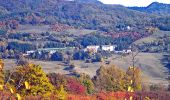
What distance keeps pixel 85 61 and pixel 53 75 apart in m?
68.9

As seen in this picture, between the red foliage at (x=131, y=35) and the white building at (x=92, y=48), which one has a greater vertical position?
the red foliage at (x=131, y=35)

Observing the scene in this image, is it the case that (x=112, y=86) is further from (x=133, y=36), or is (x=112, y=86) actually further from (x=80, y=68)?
(x=133, y=36)

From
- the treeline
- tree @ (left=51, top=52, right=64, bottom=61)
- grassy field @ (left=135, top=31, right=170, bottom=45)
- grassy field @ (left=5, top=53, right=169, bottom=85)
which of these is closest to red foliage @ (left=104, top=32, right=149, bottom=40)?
grassy field @ (left=135, top=31, right=170, bottom=45)

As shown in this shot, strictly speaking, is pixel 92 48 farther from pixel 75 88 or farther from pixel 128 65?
pixel 75 88

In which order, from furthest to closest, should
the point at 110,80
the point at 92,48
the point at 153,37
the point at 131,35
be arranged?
the point at 131,35, the point at 153,37, the point at 92,48, the point at 110,80

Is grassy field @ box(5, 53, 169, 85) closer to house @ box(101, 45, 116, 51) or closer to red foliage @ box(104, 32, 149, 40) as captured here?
house @ box(101, 45, 116, 51)

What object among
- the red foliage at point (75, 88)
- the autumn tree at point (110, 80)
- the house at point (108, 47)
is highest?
the red foliage at point (75, 88)

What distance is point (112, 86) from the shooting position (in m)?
58.8

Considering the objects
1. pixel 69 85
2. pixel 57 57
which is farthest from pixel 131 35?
pixel 69 85

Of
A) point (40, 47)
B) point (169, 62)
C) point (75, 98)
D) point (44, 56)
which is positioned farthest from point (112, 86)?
point (40, 47)

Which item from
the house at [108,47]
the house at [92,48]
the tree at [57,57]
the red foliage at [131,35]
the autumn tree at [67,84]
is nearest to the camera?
the autumn tree at [67,84]

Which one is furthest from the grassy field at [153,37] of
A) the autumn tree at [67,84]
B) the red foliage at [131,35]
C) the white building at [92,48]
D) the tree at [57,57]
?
the autumn tree at [67,84]

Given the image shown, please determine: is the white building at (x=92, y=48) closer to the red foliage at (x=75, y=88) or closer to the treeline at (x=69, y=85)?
the treeline at (x=69, y=85)

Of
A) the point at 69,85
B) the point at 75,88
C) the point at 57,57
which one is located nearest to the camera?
the point at 75,88
